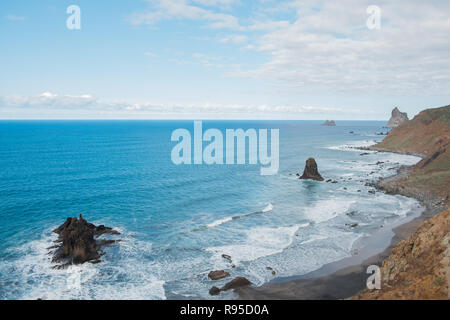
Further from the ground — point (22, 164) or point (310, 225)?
point (22, 164)

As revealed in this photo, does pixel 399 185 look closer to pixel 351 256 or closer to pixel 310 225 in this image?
pixel 310 225

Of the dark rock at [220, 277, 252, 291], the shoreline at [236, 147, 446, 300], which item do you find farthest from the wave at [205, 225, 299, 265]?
the shoreline at [236, 147, 446, 300]

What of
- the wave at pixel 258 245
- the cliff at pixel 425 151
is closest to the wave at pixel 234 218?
the wave at pixel 258 245

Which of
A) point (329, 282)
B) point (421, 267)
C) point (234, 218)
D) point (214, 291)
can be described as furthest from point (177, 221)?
point (421, 267)

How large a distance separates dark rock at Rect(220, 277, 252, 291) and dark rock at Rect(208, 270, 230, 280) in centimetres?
183

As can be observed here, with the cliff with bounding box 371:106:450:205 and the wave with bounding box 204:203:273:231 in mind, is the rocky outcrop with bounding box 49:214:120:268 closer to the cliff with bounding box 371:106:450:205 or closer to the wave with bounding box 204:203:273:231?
the wave with bounding box 204:203:273:231

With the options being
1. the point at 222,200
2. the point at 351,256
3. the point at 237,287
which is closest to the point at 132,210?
the point at 222,200

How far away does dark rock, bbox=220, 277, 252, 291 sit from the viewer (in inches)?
1146

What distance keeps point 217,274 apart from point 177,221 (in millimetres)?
17623

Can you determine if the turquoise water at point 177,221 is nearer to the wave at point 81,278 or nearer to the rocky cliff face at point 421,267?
the wave at point 81,278

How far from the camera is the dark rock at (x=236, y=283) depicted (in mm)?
29109

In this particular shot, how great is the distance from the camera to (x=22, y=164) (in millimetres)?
90062

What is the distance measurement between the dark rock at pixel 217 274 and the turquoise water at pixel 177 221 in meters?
0.86
